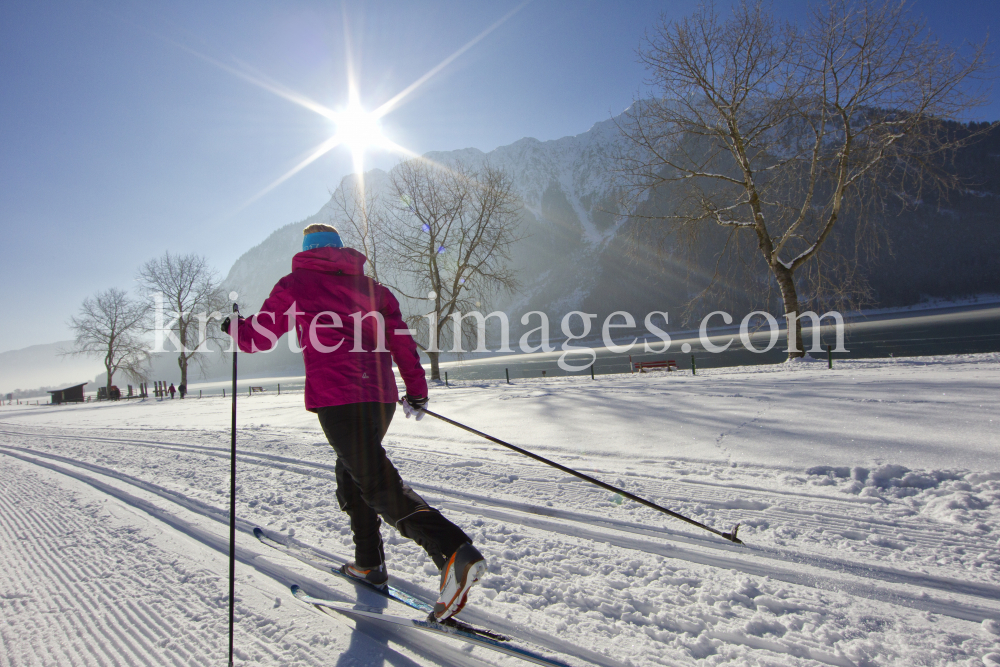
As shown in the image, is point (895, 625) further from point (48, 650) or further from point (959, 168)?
point (959, 168)

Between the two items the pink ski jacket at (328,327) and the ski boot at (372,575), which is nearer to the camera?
the pink ski jacket at (328,327)

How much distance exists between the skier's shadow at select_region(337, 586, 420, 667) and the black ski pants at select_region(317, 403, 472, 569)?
361 millimetres

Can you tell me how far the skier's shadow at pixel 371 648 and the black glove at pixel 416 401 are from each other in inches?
38.9

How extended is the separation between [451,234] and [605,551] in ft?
65.3

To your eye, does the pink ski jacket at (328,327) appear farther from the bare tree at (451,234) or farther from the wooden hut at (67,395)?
the wooden hut at (67,395)

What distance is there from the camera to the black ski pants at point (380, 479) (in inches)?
70.2

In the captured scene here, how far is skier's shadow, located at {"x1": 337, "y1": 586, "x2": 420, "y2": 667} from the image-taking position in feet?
5.37

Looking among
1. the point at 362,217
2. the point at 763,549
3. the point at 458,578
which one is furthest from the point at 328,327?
the point at 362,217

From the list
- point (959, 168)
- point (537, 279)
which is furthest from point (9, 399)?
point (537, 279)

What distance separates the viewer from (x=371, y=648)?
5.67 feet

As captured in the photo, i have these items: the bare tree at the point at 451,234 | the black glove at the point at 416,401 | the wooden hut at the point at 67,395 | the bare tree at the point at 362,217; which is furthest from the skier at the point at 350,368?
the wooden hut at the point at 67,395

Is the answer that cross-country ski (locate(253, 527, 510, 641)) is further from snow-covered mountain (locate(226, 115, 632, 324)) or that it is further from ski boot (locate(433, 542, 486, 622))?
snow-covered mountain (locate(226, 115, 632, 324))

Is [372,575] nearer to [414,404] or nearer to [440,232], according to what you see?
[414,404]

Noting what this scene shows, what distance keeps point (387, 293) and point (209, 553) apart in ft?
6.90
